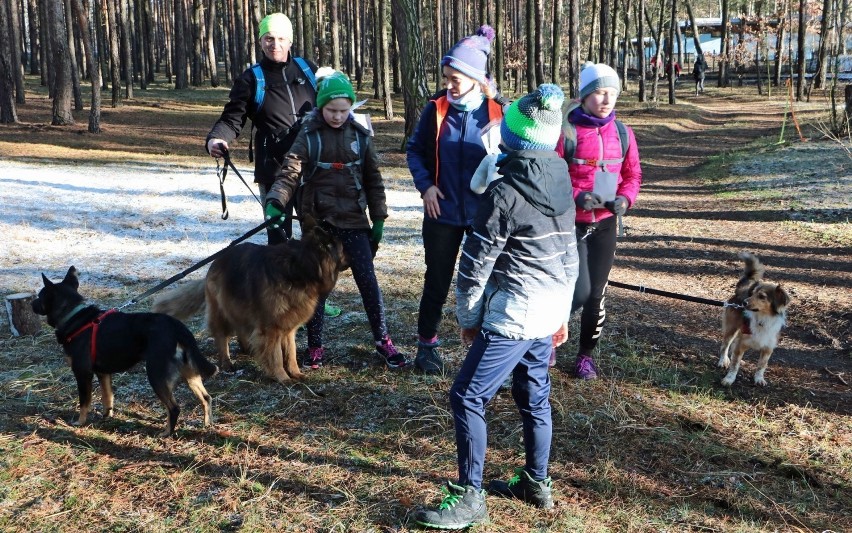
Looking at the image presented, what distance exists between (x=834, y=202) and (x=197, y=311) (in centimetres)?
1185

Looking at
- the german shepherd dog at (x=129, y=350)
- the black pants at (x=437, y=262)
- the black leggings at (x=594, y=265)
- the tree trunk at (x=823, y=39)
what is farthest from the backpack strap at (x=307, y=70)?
the tree trunk at (x=823, y=39)

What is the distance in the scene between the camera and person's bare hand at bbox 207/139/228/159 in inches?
214

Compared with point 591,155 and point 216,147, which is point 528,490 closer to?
point 591,155

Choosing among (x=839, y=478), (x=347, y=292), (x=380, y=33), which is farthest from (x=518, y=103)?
(x=380, y=33)

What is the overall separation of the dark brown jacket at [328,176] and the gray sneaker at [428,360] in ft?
3.28

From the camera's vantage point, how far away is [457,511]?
337cm

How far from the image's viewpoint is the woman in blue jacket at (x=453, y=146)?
14.7ft

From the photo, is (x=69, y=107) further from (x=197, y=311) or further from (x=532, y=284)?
(x=532, y=284)

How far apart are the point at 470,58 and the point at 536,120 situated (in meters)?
1.29

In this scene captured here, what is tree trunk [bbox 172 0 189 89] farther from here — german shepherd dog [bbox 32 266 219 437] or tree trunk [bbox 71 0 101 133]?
german shepherd dog [bbox 32 266 219 437]

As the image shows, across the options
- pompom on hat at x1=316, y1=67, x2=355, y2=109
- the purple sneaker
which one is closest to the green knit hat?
pompom on hat at x1=316, y1=67, x2=355, y2=109

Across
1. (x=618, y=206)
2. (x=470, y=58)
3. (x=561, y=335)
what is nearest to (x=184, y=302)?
(x=470, y=58)

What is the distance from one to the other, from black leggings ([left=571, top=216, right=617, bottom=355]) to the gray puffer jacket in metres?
1.50

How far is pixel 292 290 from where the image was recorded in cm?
500
